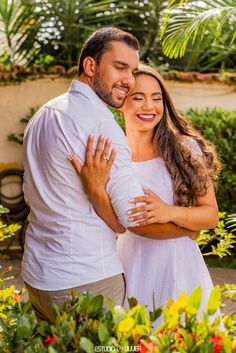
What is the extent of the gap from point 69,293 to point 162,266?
0.79 meters

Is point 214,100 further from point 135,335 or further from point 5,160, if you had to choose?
point 135,335

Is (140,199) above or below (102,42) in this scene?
below

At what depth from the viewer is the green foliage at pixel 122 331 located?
189cm

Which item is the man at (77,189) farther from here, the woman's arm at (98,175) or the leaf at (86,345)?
the leaf at (86,345)

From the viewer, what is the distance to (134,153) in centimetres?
339

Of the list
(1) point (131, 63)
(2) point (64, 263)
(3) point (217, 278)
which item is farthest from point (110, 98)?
(3) point (217, 278)

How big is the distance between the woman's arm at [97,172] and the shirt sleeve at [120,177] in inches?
0.8

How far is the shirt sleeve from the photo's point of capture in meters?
2.50

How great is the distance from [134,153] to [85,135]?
924mm

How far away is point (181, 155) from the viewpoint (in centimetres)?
319

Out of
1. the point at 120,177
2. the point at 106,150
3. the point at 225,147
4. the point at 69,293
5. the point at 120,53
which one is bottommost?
the point at 225,147

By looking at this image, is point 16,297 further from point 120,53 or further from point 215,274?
point 215,274

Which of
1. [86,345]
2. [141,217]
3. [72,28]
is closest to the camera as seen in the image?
[86,345]

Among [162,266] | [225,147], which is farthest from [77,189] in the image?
[225,147]
